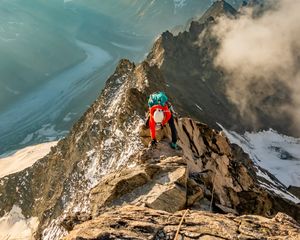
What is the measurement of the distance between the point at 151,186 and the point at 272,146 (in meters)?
132

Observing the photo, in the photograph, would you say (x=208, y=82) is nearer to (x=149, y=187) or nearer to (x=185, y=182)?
(x=185, y=182)

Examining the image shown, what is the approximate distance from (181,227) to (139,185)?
6.56 metres

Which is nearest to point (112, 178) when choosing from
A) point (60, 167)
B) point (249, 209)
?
point (249, 209)

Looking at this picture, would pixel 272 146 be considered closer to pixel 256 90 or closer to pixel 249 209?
pixel 256 90

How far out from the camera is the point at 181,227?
17.9 meters

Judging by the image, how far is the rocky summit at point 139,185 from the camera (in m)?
18.3

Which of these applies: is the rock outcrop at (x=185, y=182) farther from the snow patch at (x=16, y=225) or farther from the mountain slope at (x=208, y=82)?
the mountain slope at (x=208, y=82)

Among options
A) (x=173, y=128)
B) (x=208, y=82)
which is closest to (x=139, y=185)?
(x=173, y=128)

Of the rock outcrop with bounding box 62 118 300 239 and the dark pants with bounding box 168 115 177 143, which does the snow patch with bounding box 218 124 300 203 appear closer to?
the rock outcrop with bounding box 62 118 300 239

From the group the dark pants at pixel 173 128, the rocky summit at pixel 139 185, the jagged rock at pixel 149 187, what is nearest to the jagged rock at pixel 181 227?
the rocky summit at pixel 139 185

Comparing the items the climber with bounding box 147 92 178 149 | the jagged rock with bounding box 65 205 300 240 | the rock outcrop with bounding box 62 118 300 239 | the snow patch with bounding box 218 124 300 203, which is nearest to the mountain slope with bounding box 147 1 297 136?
the snow patch with bounding box 218 124 300 203

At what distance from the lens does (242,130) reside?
153750mm

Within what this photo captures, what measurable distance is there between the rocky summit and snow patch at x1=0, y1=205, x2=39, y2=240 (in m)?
1.05

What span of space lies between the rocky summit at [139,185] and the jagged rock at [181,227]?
4 centimetres
